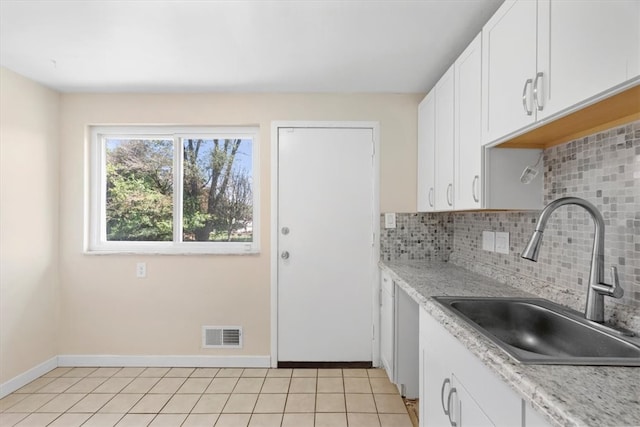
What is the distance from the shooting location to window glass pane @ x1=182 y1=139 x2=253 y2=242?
9.96ft

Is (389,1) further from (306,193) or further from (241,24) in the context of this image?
(306,193)

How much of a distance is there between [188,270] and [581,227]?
263 cm

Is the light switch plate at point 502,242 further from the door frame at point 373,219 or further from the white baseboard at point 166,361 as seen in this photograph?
the white baseboard at point 166,361

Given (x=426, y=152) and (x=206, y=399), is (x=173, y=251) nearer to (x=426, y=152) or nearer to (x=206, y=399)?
(x=206, y=399)

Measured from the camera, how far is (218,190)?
3.04 m

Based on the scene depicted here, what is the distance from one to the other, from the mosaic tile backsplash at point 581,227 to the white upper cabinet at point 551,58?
0.32m

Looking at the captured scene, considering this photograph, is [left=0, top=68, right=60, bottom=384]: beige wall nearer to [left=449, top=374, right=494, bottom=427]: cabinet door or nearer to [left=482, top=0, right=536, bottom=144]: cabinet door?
[left=449, top=374, right=494, bottom=427]: cabinet door

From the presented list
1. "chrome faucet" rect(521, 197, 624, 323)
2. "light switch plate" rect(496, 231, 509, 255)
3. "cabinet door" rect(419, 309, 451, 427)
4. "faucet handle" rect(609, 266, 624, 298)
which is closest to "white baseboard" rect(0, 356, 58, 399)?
"cabinet door" rect(419, 309, 451, 427)

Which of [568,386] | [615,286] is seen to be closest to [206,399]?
[568,386]

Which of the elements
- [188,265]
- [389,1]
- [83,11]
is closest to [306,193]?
[188,265]

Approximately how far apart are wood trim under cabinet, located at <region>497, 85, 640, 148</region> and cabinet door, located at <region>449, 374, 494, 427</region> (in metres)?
0.98

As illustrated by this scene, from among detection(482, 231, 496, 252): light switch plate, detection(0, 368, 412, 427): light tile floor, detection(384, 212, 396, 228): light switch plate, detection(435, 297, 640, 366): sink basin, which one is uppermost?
detection(384, 212, 396, 228): light switch plate

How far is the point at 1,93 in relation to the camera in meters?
2.42

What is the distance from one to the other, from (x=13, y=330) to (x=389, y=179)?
117 inches
